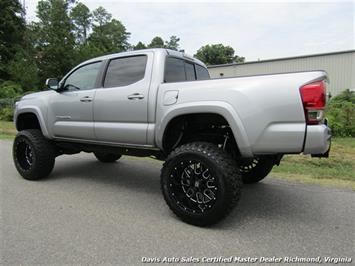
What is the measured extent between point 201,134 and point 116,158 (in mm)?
3070

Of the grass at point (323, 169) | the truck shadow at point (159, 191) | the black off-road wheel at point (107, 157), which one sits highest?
the black off-road wheel at point (107, 157)

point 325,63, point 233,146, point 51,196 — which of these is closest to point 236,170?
point 233,146

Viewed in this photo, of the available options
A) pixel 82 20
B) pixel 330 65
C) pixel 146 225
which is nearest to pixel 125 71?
pixel 146 225

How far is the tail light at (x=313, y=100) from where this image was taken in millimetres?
2881

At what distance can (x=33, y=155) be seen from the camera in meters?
5.00

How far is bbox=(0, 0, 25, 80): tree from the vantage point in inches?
1335

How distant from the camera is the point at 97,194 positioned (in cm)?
445

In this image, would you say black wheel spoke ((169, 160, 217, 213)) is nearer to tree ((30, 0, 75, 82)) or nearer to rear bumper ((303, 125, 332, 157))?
rear bumper ((303, 125, 332, 157))

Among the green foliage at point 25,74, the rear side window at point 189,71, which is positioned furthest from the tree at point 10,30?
the rear side window at point 189,71

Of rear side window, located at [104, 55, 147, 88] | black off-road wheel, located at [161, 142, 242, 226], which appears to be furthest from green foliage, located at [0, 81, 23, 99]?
black off-road wheel, located at [161, 142, 242, 226]

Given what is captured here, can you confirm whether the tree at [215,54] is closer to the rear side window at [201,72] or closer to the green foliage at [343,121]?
the green foliage at [343,121]

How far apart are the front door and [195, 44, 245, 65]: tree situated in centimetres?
5997

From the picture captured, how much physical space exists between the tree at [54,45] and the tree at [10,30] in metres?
2.01

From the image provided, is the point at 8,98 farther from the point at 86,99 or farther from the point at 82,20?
the point at 82,20
